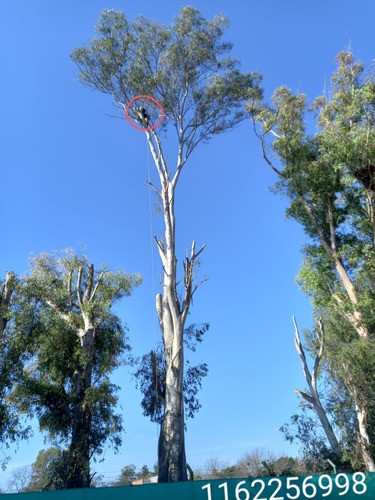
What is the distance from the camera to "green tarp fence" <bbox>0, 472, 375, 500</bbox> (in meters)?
6.33

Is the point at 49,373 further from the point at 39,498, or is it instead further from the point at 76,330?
the point at 39,498

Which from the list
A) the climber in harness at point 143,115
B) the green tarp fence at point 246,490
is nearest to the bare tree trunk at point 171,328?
the climber in harness at point 143,115

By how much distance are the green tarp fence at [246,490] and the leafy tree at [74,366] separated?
21.2 ft

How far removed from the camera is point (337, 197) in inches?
681

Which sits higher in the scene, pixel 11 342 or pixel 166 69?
pixel 166 69

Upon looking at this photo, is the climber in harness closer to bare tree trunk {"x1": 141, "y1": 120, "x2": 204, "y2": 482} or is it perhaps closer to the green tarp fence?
bare tree trunk {"x1": 141, "y1": 120, "x2": 204, "y2": 482}

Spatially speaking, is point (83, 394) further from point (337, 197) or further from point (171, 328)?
point (337, 197)

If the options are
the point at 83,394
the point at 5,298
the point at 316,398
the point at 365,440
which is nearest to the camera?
the point at 365,440

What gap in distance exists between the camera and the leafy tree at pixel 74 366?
1293cm

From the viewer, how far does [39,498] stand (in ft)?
19.9

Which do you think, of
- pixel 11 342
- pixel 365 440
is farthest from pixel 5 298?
pixel 365 440

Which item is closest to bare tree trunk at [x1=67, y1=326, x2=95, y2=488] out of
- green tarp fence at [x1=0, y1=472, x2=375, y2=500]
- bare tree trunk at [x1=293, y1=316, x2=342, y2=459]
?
green tarp fence at [x1=0, y1=472, x2=375, y2=500]

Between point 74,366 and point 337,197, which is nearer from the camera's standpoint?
point 74,366

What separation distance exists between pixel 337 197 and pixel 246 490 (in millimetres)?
12920
